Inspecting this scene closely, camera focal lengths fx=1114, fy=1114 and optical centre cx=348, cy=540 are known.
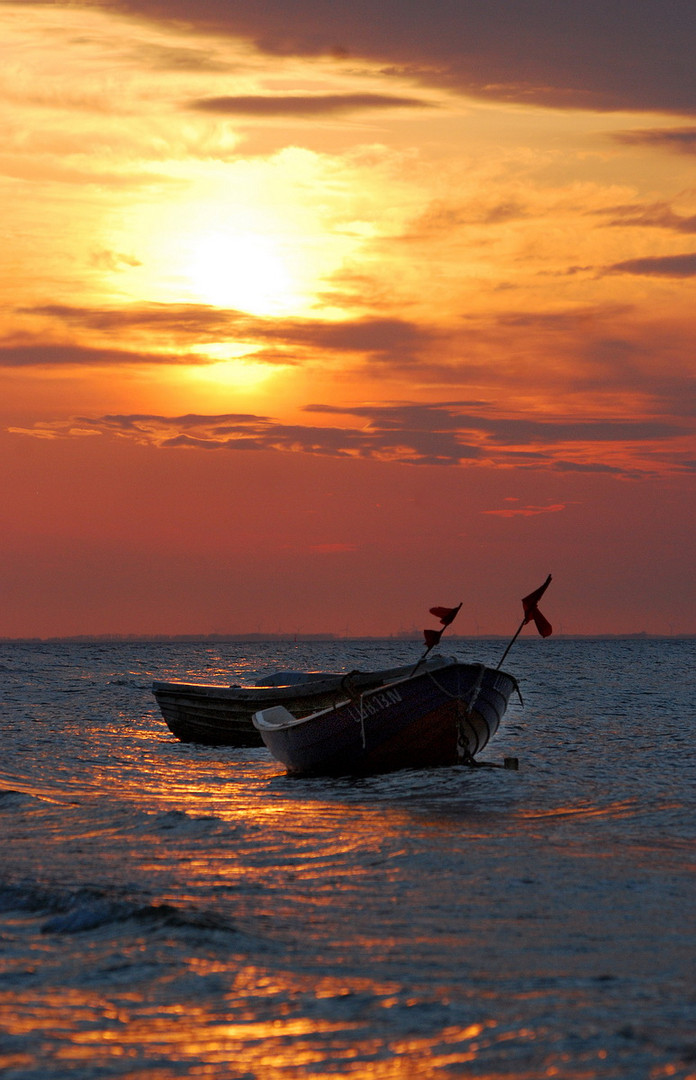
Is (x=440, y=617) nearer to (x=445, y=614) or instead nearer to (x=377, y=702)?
(x=445, y=614)

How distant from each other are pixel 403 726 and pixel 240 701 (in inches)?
381

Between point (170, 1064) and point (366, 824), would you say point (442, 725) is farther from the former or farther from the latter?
point (170, 1064)

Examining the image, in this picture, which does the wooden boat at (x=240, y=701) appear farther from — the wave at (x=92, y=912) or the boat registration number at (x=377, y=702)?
the wave at (x=92, y=912)

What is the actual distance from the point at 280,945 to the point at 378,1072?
3.25 m

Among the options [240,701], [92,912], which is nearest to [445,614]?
[240,701]

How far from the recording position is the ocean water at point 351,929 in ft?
25.6

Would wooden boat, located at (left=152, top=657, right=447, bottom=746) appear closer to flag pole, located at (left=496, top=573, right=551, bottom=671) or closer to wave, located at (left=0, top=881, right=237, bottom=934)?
flag pole, located at (left=496, top=573, right=551, bottom=671)

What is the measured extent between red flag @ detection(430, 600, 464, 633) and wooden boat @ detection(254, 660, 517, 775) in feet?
3.13

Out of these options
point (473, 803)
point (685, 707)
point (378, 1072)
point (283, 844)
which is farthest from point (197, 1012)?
point (685, 707)

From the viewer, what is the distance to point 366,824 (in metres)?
17.7

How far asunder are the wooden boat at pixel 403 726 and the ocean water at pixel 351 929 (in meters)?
0.61

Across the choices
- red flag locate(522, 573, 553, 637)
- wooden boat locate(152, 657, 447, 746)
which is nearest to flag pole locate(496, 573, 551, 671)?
red flag locate(522, 573, 553, 637)

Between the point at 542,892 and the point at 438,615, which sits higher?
the point at 438,615

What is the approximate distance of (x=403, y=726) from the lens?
2325 cm
